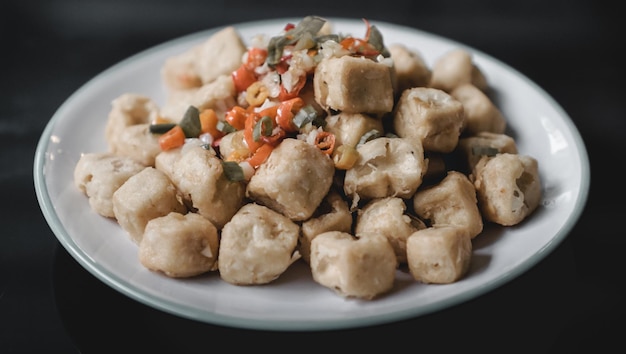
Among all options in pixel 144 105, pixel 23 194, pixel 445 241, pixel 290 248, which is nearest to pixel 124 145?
pixel 144 105

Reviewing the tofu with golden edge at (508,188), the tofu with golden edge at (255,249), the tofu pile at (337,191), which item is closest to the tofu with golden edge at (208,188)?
the tofu pile at (337,191)

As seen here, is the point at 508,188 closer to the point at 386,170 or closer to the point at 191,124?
the point at 386,170

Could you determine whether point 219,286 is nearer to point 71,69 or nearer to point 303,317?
point 303,317

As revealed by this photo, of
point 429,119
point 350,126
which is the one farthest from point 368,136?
point 429,119

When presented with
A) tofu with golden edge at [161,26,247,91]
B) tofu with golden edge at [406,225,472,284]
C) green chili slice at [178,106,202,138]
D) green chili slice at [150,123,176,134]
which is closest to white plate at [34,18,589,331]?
tofu with golden edge at [406,225,472,284]

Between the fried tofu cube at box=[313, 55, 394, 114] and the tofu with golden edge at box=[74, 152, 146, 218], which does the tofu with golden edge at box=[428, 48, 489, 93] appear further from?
the tofu with golden edge at box=[74, 152, 146, 218]

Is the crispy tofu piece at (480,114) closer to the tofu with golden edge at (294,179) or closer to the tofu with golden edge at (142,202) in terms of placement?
the tofu with golden edge at (294,179)
